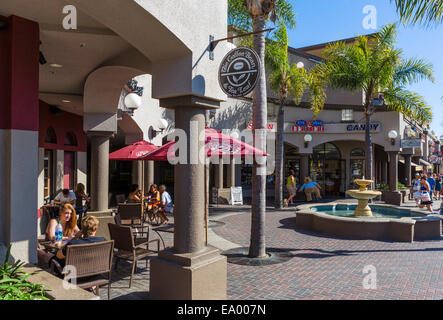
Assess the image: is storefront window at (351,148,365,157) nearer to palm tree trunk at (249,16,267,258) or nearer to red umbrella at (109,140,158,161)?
red umbrella at (109,140,158,161)

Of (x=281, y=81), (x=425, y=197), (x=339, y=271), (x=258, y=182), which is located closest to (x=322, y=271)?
(x=339, y=271)

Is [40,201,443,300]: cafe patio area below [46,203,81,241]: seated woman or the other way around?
below

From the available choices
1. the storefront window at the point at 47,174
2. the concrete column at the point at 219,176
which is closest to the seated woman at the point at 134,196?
the storefront window at the point at 47,174

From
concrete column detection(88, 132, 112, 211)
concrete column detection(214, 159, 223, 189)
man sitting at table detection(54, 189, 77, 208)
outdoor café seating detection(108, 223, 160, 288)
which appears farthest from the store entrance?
outdoor café seating detection(108, 223, 160, 288)

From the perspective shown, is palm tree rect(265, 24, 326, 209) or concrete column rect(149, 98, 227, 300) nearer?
concrete column rect(149, 98, 227, 300)

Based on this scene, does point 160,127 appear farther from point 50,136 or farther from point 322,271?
point 322,271

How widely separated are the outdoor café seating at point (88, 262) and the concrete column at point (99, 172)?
13.8 ft

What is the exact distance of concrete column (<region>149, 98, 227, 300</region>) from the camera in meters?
4.57

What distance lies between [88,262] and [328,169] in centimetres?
2210

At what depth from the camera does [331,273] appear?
21.3ft
